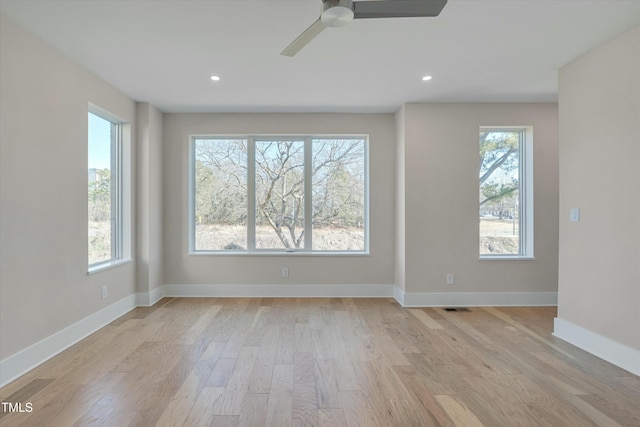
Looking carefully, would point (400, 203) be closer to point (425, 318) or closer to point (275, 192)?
point (425, 318)

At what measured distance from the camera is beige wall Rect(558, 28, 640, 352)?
2570 millimetres

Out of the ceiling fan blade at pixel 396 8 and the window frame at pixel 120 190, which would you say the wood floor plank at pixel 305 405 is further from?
the window frame at pixel 120 190

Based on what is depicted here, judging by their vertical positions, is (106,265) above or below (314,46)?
below

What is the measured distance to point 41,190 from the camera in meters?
2.72

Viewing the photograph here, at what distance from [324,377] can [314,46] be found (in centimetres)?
252

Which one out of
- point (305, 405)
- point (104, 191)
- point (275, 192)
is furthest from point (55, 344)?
point (275, 192)

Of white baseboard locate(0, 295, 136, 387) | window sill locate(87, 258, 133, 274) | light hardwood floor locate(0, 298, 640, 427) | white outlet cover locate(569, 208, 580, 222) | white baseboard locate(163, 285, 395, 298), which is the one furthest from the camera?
white baseboard locate(163, 285, 395, 298)

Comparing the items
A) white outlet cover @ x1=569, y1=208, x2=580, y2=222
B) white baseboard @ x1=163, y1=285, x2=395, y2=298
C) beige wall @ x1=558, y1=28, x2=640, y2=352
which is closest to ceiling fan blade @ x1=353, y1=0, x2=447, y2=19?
beige wall @ x1=558, y1=28, x2=640, y2=352

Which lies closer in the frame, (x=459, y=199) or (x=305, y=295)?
(x=459, y=199)

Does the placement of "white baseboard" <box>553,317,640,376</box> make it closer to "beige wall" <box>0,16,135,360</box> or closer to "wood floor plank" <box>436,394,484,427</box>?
"wood floor plank" <box>436,394,484,427</box>

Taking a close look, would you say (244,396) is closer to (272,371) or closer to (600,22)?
(272,371)

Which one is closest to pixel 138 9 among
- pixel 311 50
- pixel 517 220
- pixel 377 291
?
pixel 311 50

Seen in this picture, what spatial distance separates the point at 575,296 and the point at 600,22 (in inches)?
86.8

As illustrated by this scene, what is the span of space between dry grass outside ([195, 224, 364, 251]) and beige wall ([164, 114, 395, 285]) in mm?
176
